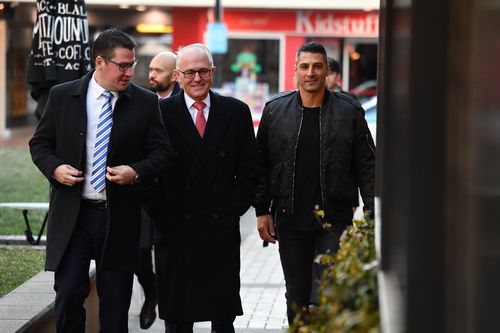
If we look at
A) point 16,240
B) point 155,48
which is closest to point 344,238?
point 16,240

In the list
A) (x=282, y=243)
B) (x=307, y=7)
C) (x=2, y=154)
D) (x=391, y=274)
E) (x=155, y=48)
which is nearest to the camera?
(x=391, y=274)

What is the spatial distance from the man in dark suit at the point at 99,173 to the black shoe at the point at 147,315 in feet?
5.78

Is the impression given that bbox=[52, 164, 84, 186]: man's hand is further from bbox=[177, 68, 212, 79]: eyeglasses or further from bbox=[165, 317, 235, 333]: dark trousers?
bbox=[165, 317, 235, 333]: dark trousers

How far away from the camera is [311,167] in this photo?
680cm

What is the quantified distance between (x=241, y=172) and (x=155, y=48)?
30.7 metres

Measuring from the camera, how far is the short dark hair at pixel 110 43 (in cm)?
640

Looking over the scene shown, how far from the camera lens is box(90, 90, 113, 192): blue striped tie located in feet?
20.8

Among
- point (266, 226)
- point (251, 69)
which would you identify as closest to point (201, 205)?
point (266, 226)

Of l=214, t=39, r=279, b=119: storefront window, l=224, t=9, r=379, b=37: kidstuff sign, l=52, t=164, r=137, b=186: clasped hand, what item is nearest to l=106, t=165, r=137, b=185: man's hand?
l=52, t=164, r=137, b=186: clasped hand

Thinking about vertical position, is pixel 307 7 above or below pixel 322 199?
above

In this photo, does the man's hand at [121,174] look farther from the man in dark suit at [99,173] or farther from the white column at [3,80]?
the white column at [3,80]

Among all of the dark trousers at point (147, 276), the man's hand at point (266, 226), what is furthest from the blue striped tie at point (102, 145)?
the dark trousers at point (147, 276)

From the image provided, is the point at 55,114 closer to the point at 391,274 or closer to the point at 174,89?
the point at 174,89

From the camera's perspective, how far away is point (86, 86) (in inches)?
255
